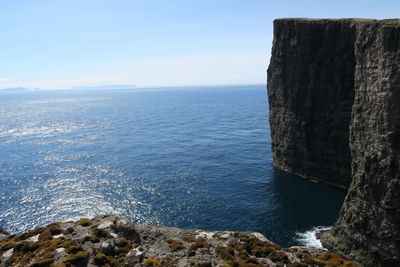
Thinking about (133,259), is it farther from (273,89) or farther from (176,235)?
(273,89)

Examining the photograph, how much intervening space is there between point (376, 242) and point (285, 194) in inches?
1067

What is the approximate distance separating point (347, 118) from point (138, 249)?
61.0m

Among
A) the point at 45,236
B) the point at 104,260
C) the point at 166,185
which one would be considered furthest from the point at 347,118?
the point at 45,236

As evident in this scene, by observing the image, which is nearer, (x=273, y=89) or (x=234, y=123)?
(x=273, y=89)

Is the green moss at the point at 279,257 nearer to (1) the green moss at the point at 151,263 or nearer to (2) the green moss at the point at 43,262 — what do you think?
(1) the green moss at the point at 151,263

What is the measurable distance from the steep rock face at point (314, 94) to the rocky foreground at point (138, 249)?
47882 mm

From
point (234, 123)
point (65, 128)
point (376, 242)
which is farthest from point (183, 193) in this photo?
point (65, 128)

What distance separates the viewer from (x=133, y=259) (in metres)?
27.4

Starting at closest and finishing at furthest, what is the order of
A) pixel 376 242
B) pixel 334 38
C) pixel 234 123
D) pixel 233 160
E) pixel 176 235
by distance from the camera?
pixel 176 235 < pixel 376 242 < pixel 334 38 < pixel 233 160 < pixel 234 123

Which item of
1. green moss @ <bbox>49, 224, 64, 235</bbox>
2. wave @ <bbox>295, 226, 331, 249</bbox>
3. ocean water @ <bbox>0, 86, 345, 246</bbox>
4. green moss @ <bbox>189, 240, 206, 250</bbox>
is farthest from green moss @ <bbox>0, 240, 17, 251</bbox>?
wave @ <bbox>295, 226, 331, 249</bbox>

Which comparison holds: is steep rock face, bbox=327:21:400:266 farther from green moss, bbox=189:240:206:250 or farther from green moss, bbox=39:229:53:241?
green moss, bbox=39:229:53:241

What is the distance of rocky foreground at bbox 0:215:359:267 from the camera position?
2705cm

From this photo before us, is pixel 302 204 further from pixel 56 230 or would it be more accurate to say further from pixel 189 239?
pixel 56 230

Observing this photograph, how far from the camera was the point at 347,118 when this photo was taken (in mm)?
68875
